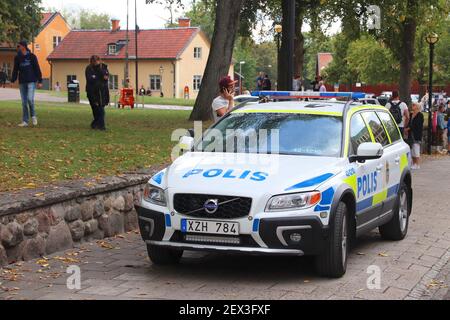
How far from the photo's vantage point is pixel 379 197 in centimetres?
881

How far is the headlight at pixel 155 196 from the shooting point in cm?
741

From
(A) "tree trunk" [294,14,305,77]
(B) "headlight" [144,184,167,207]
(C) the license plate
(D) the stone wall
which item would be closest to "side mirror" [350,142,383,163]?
(C) the license plate

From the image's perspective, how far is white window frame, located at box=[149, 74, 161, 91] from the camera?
271ft

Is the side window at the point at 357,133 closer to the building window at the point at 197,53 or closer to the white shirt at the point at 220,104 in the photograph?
the white shirt at the point at 220,104

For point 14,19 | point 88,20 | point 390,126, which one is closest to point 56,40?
point 88,20

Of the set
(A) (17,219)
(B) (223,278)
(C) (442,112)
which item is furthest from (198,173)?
(C) (442,112)

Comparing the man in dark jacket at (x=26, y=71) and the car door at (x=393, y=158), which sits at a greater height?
the man in dark jacket at (x=26, y=71)

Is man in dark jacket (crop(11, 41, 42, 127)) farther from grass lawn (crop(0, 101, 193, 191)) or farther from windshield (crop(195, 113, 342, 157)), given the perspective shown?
windshield (crop(195, 113, 342, 157))

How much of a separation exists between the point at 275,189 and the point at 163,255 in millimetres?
1486

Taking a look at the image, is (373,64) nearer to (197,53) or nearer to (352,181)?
(197,53)

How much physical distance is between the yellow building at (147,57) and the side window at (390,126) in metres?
70.2

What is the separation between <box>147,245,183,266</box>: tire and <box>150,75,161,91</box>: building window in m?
75.2

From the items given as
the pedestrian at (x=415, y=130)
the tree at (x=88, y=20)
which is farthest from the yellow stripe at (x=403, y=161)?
the tree at (x=88, y=20)

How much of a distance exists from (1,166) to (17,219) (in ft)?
8.07
